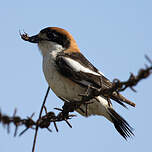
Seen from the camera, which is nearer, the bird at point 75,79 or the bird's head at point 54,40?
the bird at point 75,79

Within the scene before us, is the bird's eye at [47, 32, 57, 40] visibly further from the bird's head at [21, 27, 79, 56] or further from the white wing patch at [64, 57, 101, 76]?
the white wing patch at [64, 57, 101, 76]

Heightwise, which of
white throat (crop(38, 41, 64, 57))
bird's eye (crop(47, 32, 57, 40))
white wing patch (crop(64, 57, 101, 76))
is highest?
bird's eye (crop(47, 32, 57, 40))

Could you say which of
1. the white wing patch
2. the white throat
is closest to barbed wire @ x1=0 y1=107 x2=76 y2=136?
the white wing patch

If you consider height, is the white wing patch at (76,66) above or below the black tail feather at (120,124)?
above

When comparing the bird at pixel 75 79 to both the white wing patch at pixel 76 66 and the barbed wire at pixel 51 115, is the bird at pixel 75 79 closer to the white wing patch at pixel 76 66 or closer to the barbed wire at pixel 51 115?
the white wing patch at pixel 76 66

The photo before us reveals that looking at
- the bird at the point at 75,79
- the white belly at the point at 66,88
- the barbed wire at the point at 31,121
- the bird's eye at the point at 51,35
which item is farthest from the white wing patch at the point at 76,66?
the barbed wire at the point at 31,121

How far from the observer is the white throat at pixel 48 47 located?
4714 mm

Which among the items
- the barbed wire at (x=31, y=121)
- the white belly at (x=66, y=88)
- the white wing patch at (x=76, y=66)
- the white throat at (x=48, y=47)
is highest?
the white throat at (x=48, y=47)

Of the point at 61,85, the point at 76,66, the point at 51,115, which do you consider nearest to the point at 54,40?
the point at 76,66

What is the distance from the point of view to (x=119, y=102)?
362 centimetres

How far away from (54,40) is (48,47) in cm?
18

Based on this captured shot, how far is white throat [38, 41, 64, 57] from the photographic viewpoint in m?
4.71

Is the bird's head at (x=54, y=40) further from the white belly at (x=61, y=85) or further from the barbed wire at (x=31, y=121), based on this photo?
the barbed wire at (x=31, y=121)

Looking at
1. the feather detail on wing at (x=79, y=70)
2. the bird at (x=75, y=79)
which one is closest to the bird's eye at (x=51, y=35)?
the bird at (x=75, y=79)
